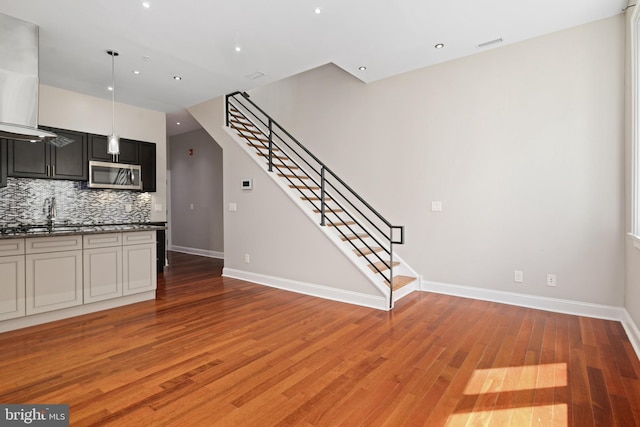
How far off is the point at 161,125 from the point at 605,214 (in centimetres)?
694

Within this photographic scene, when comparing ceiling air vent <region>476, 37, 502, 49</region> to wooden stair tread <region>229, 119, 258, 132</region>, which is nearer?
ceiling air vent <region>476, 37, 502, 49</region>

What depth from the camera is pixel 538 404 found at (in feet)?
6.50

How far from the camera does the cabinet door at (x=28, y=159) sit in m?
4.46

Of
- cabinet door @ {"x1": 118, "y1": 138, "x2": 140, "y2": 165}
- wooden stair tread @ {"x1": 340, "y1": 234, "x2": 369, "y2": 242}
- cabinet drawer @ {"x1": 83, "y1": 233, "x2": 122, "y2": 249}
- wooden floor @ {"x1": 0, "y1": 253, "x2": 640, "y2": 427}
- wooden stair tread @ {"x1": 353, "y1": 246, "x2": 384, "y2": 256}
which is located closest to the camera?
wooden floor @ {"x1": 0, "y1": 253, "x2": 640, "y2": 427}

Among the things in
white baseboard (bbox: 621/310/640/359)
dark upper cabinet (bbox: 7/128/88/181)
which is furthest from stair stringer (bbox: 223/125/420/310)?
dark upper cabinet (bbox: 7/128/88/181)

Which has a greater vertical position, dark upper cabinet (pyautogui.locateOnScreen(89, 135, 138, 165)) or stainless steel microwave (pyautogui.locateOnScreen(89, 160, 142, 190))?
dark upper cabinet (pyautogui.locateOnScreen(89, 135, 138, 165))

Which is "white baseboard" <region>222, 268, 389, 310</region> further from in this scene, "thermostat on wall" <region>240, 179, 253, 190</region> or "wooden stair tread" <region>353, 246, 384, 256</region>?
"thermostat on wall" <region>240, 179, 253, 190</region>

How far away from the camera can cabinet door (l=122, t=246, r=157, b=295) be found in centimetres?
391

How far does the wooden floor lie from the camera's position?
1893 mm

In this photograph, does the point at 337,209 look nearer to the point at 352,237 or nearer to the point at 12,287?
the point at 352,237

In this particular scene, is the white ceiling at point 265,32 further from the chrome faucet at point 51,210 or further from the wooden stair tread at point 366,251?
the wooden stair tread at point 366,251

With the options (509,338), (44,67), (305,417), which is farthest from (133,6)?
(509,338)

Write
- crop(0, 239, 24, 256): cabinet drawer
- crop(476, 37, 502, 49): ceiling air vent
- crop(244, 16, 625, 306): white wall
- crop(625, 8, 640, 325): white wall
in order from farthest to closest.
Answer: crop(476, 37, 502, 49): ceiling air vent → crop(244, 16, 625, 306): white wall → crop(0, 239, 24, 256): cabinet drawer → crop(625, 8, 640, 325): white wall

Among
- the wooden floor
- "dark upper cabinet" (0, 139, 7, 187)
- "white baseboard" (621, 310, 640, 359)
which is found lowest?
the wooden floor
